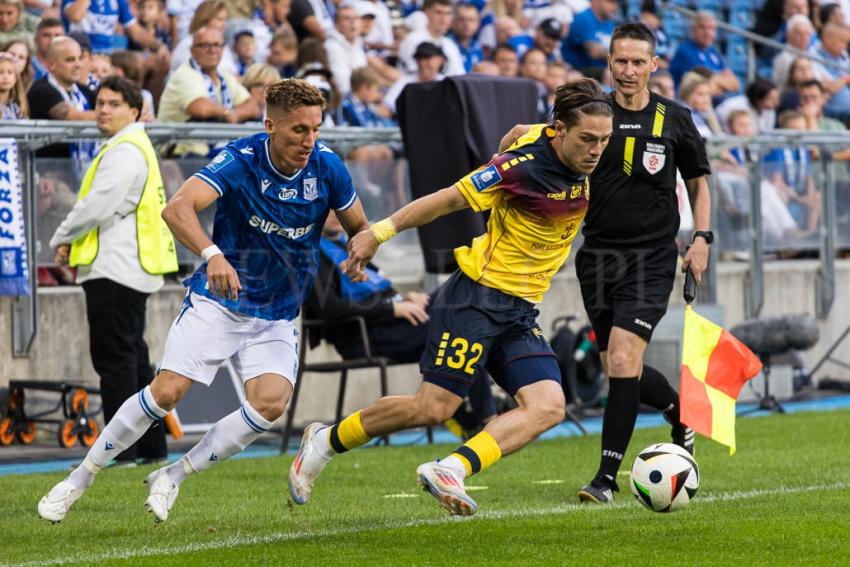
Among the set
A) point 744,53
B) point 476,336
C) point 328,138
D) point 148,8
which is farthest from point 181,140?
point 744,53

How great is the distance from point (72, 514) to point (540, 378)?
2.56m

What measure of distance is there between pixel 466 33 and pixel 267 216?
10458mm

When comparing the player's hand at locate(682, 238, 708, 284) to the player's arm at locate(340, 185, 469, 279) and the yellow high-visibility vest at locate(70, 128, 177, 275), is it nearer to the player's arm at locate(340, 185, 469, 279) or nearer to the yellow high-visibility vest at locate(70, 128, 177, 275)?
the player's arm at locate(340, 185, 469, 279)

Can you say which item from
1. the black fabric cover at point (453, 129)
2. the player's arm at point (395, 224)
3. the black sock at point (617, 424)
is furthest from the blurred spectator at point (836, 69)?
the player's arm at point (395, 224)

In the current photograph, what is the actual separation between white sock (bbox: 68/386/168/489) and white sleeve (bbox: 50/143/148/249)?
3000 millimetres

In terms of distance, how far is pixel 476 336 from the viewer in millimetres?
7195

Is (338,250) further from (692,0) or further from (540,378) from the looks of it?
(692,0)

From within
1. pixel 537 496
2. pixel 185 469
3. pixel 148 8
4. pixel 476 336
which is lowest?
pixel 537 496

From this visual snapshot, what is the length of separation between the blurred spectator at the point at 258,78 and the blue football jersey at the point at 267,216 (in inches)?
232

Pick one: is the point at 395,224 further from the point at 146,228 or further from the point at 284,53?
the point at 284,53

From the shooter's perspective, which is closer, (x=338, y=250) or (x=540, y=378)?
(x=540, y=378)

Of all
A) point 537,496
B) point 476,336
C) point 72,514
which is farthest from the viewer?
point 537,496

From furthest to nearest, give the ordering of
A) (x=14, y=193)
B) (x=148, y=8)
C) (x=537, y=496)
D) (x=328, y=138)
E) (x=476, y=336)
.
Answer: (x=148, y=8), (x=328, y=138), (x=14, y=193), (x=537, y=496), (x=476, y=336)

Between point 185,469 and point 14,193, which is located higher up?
point 14,193
